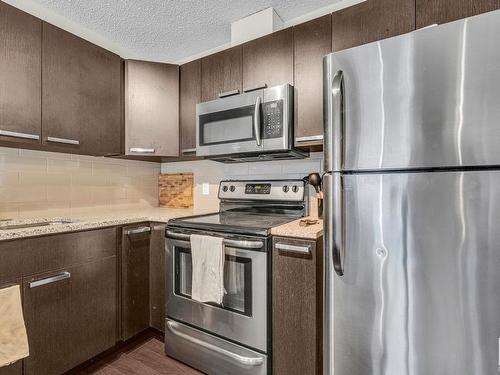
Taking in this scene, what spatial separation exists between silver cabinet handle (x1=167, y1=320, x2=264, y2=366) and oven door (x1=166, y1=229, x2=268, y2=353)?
0.21 ft

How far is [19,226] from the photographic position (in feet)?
5.40

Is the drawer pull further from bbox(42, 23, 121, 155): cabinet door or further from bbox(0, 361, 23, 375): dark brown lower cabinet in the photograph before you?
bbox(0, 361, 23, 375): dark brown lower cabinet

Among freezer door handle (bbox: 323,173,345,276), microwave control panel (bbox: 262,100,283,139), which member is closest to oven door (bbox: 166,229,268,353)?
freezer door handle (bbox: 323,173,345,276)

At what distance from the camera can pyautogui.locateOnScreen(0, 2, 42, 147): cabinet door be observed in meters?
1.50

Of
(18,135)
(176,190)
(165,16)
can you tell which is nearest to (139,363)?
(176,190)

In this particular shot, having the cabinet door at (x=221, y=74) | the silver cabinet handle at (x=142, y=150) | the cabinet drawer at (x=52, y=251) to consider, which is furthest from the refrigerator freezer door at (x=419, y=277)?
the silver cabinet handle at (x=142, y=150)

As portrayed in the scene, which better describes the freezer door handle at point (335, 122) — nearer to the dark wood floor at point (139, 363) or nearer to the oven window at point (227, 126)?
the oven window at point (227, 126)

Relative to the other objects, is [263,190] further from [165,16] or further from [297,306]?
[165,16]

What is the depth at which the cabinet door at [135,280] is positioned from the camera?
6.10ft

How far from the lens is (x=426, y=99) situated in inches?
36.1

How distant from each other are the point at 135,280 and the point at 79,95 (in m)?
1.31

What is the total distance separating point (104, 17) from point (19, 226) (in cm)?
159

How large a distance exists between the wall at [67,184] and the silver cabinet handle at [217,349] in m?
1.17

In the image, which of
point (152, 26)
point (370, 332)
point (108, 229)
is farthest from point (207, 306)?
point (152, 26)
